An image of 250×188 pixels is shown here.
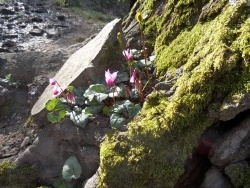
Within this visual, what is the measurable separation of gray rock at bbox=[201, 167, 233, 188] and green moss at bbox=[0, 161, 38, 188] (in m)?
1.62

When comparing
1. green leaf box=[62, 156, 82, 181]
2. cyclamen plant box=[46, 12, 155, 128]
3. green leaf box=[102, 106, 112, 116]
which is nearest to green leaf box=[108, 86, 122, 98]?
cyclamen plant box=[46, 12, 155, 128]

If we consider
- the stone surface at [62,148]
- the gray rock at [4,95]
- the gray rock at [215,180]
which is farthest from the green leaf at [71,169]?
the gray rock at [4,95]

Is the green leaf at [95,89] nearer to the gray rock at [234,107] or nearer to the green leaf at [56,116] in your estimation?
the green leaf at [56,116]

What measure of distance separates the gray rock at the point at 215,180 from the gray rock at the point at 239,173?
0.26 feet

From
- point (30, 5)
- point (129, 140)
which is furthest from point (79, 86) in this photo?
point (30, 5)

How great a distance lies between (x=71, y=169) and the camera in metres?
3.01

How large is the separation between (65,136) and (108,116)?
1.43 ft

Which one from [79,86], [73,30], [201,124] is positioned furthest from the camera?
[73,30]

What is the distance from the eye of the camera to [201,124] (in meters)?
2.44

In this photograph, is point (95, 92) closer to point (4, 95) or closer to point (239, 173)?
point (239, 173)

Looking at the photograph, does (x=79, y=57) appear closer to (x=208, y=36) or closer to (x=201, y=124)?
(x=208, y=36)

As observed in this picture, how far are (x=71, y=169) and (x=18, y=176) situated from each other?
0.61 metres

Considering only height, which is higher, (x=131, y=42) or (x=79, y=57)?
(x=131, y=42)

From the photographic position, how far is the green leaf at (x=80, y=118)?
119 inches
